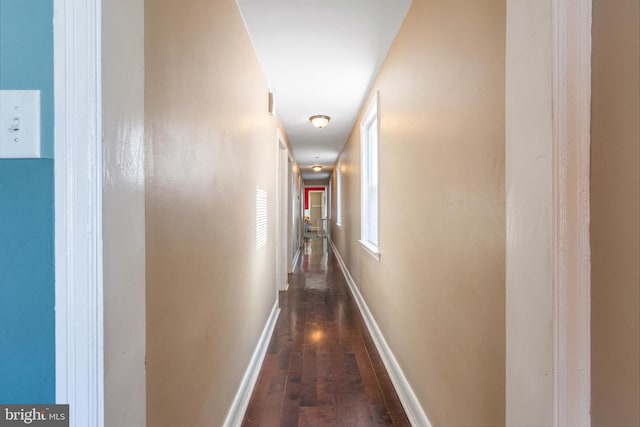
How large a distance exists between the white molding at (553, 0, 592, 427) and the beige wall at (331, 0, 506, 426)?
263 millimetres

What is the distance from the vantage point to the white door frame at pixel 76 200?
57 centimetres

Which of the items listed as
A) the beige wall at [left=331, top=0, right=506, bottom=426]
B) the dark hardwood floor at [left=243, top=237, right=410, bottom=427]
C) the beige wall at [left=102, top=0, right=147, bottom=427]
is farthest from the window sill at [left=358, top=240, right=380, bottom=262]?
the beige wall at [left=102, top=0, right=147, bottom=427]

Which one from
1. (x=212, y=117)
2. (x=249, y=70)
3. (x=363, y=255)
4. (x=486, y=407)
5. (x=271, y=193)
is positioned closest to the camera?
(x=486, y=407)

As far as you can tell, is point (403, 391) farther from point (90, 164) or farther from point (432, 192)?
point (90, 164)

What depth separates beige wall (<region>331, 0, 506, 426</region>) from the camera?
0.98 metres

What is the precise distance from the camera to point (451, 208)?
129 cm

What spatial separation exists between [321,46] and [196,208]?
1.75 meters

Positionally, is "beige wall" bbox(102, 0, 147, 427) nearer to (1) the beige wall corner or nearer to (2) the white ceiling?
(1) the beige wall corner

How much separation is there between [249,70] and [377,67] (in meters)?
1.17

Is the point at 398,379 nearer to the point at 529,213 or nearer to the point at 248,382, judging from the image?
the point at 248,382

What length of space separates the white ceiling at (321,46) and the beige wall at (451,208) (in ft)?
0.70

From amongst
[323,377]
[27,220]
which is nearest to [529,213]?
[27,220]

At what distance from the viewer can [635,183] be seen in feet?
1.94

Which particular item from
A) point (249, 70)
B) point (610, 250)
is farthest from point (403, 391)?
point (249, 70)
